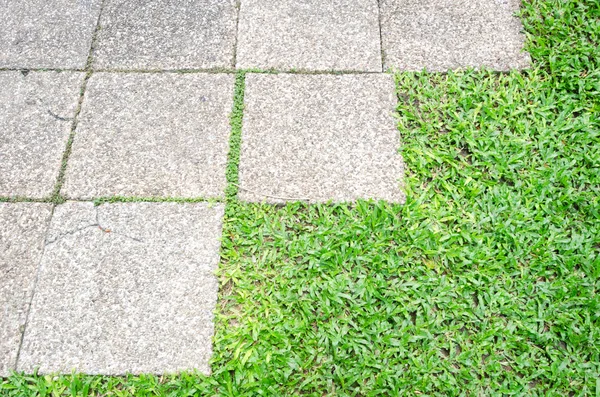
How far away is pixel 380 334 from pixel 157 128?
150cm

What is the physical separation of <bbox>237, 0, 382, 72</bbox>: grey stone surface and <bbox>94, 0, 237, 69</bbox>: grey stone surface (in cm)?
12

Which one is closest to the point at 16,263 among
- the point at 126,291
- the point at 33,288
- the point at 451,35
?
the point at 33,288

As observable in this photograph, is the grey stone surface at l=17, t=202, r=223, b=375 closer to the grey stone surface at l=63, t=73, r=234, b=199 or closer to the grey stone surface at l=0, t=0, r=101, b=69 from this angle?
the grey stone surface at l=63, t=73, r=234, b=199

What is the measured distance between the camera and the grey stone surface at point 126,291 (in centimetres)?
212

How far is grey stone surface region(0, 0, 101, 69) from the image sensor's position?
2.95 metres

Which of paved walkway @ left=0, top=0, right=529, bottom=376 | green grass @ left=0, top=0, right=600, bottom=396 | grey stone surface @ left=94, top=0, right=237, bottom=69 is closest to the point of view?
green grass @ left=0, top=0, right=600, bottom=396

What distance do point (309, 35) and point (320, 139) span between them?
0.74m

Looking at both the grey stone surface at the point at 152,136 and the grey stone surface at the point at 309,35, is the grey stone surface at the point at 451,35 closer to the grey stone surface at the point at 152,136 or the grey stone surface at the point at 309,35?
the grey stone surface at the point at 309,35

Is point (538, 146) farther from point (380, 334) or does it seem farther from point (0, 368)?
point (0, 368)

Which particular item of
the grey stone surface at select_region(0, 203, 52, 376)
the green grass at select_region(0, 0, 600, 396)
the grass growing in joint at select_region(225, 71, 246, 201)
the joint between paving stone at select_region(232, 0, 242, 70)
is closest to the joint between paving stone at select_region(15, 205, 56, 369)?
the grey stone surface at select_region(0, 203, 52, 376)

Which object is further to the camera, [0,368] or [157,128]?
[157,128]

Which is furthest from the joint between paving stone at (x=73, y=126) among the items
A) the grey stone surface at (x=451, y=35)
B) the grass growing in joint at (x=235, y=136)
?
the grey stone surface at (x=451, y=35)

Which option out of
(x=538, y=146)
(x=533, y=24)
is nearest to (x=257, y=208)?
(x=538, y=146)

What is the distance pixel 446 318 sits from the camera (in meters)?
2.20
